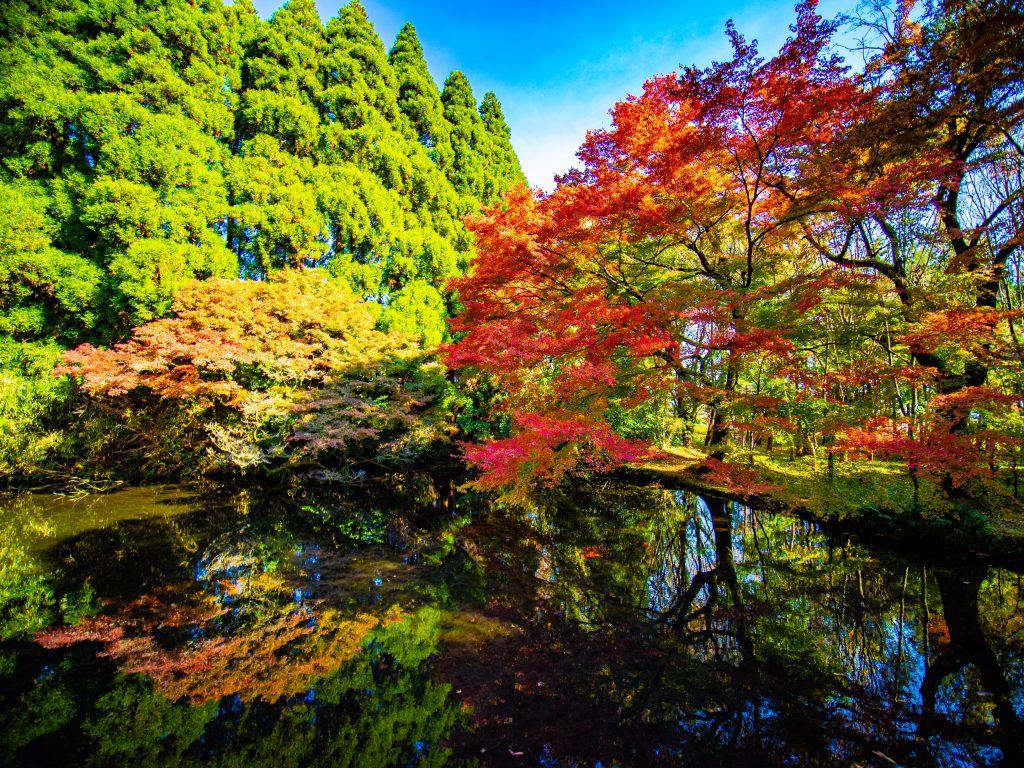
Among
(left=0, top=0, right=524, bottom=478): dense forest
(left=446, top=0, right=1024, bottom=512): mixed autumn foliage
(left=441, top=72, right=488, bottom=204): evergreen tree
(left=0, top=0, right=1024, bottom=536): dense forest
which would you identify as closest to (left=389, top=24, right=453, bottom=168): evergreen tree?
(left=441, top=72, right=488, bottom=204): evergreen tree

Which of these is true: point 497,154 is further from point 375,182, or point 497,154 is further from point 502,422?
point 502,422

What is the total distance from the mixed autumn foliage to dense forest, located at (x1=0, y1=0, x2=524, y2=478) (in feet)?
11.2

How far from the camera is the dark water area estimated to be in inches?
83.4

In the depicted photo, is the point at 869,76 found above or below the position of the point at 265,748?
above

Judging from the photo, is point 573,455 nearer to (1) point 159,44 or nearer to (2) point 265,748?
(2) point 265,748

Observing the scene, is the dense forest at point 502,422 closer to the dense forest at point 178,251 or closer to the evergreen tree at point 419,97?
the dense forest at point 178,251

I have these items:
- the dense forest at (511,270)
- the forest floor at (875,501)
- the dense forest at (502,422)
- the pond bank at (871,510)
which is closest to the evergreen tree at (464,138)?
the dense forest at (511,270)

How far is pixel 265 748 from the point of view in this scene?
2.05m

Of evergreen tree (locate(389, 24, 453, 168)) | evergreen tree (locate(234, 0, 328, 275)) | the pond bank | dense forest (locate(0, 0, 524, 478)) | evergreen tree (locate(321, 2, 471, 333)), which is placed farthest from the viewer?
evergreen tree (locate(389, 24, 453, 168))

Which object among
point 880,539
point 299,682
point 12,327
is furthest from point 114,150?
point 880,539

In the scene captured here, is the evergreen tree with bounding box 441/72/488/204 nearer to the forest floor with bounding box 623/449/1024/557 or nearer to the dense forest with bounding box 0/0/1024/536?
the dense forest with bounding box 0/0/1024/536

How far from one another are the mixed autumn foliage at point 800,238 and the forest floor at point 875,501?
0.41 m

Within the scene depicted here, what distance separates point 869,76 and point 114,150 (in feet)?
37.3

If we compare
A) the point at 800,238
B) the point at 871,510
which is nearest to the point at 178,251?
the point at 800,238
